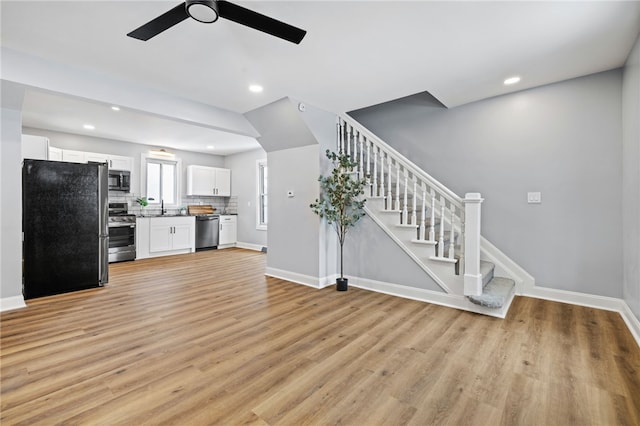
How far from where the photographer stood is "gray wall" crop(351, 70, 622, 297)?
10.1 ft

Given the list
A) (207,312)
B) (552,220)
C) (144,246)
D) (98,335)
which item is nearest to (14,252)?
(98,335)

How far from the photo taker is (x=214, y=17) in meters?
1.67

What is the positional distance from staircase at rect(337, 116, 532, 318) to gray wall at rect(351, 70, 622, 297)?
384mm

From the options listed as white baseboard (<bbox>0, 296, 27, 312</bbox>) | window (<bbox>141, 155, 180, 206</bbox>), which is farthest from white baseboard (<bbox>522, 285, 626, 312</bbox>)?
window (<bbox>141, 155, 180, 206</bbox>)

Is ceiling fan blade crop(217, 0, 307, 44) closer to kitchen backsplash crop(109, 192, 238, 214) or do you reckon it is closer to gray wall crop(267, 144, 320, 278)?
gray wall crop(267, 144, 320, 278)

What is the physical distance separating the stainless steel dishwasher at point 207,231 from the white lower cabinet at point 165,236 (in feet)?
0.44

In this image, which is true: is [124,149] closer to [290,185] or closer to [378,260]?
[290,185]

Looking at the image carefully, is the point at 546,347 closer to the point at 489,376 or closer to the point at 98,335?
the point at 489,376

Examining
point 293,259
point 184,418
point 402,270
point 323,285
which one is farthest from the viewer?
point 293,259

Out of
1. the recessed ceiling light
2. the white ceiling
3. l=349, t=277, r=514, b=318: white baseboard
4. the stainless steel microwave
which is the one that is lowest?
l=349, t=277, r=514, b=318: white baseboard

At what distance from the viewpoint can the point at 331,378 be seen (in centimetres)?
187

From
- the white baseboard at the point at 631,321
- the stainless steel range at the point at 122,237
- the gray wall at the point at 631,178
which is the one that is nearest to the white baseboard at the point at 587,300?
the white baseboard at the point at 631,321

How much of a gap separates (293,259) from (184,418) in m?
2.83

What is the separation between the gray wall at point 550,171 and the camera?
3.07 meters
